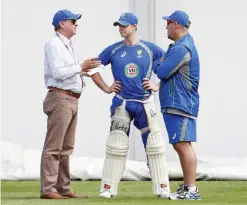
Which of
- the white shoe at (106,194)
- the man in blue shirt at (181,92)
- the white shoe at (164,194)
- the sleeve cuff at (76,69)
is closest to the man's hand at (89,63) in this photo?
the sleeve cuff at (76,69)

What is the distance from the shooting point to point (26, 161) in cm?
1072

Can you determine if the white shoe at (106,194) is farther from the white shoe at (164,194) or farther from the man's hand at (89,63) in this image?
the man's hand at (89,63)

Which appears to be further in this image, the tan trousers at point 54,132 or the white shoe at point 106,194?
the white shoe at point 106,194

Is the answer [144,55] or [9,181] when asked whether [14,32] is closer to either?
[9,181]

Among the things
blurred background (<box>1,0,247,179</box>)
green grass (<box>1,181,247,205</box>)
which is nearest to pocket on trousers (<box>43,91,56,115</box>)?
green grass (<box>1,181,247,205</box>)

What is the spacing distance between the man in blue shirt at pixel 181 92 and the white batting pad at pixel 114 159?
366mm

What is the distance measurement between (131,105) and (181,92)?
38cm

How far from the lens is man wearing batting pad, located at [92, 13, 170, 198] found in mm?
7938

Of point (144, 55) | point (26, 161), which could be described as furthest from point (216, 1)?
point (144, 55)

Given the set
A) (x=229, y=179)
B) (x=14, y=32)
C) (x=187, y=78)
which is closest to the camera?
(x=187, y=78)

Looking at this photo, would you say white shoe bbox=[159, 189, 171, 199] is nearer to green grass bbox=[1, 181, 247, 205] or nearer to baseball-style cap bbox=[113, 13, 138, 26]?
green grass bbox=[1, 181, 247, 205]

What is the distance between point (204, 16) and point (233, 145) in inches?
52.4

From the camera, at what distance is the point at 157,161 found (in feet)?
26.4

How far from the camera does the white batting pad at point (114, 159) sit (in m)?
8.02
